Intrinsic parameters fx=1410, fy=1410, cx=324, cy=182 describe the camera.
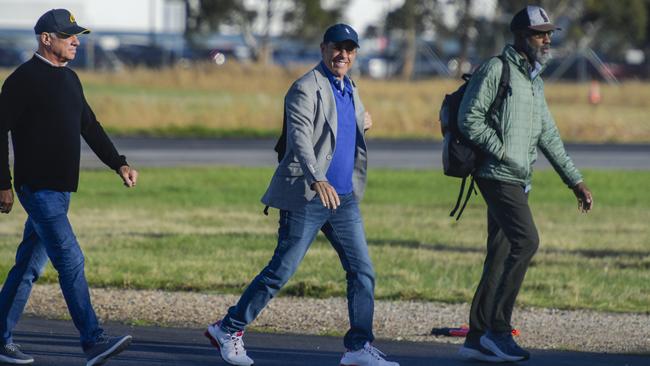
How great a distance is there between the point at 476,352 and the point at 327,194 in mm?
1363

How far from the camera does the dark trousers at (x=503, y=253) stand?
7.05 m

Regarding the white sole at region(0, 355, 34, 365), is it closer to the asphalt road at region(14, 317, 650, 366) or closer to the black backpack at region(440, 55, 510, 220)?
the asphalt road at region(14, 317, 650, 366)

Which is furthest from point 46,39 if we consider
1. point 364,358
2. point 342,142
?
point 364,358

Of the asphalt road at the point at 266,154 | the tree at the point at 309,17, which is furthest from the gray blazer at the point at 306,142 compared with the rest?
the tree at the point at 309,17

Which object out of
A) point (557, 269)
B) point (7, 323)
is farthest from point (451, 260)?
point (7, 323)

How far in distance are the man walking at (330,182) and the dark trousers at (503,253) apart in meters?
0.65

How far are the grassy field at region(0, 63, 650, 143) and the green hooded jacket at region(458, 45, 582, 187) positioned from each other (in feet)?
77.9

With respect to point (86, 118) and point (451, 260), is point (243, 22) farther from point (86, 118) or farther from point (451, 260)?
point (86, 118)

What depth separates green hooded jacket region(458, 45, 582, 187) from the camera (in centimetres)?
695

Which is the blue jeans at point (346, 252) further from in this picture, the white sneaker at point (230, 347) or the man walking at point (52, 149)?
the man walking at point (52, 149)

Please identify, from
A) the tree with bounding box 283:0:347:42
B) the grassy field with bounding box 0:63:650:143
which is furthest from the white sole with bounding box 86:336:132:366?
the tree with bounding box 283:0:347:42

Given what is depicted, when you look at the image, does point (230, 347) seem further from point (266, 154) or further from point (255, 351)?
point (266, 154)

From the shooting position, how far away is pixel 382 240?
12.9 m

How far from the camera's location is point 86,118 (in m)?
6.95
